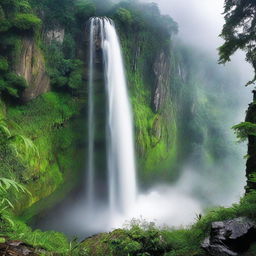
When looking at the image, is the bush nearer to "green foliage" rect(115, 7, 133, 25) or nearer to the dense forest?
the dense forest

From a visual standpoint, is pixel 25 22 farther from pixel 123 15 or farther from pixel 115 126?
pixel 123 15

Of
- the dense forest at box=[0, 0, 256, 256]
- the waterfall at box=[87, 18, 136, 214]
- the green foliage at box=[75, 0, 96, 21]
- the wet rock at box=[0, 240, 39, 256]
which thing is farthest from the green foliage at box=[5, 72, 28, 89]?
the wet rock at box=[0, 240, 39, 256]

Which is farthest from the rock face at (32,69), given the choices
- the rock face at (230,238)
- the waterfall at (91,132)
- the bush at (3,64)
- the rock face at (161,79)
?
the rock face at (230,238)

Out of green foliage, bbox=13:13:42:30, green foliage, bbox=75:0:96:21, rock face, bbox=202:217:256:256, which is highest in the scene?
green foliage, bbox=75:0:96:21

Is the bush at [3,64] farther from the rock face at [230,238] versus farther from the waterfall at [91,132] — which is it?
the rock face at [230,238]

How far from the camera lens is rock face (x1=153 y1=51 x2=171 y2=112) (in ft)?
110

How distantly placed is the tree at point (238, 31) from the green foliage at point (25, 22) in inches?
511

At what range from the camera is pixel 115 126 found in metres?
23.3

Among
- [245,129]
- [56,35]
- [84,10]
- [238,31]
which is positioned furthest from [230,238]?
[84,10]

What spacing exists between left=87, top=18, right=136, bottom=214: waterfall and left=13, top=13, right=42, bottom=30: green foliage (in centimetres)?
596

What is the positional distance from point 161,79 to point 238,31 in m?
24.8

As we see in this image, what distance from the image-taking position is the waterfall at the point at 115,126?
21.2 m

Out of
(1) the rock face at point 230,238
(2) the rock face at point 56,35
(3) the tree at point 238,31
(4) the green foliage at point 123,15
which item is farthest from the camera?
(4) the green foliage at point 123,15

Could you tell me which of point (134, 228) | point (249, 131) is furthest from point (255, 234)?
point (249, 131)
